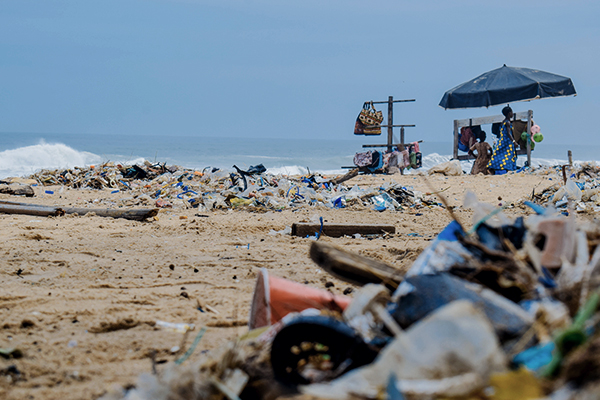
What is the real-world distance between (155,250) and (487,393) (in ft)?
12.8

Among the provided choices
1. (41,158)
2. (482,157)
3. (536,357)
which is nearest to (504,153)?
(482,157)

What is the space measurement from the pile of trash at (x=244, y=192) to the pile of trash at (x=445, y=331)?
17.9 feet

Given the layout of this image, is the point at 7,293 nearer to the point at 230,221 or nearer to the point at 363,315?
the point at 363,315

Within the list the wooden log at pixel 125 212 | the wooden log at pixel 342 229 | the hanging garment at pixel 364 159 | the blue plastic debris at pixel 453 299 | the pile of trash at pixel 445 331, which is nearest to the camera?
the pile of trash at pixel 445 331

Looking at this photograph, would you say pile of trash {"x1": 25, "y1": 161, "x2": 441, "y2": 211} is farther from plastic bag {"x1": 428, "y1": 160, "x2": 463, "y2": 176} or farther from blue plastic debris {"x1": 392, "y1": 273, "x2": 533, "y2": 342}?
blue plastic debris {"x1": 392, "y1": 273, "x2": 533, "y2": 342}

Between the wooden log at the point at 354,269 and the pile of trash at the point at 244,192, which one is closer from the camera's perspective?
the wooden log at the point at 354,269

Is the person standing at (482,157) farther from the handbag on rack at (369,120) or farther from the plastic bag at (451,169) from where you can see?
the handbag on rack at (369,120)

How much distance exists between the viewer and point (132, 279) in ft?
11.6

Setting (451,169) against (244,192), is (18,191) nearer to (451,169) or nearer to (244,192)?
(244,192)

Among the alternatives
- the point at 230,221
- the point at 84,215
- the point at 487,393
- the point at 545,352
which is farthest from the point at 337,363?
the point at 84,215

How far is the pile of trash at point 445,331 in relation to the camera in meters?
1.16

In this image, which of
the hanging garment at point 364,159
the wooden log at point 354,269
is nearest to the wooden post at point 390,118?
the hanging garment at point 364,159

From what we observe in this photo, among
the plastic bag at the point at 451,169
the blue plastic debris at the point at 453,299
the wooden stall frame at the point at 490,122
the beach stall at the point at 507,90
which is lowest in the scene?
the blue plastic debris at the point at 453,299

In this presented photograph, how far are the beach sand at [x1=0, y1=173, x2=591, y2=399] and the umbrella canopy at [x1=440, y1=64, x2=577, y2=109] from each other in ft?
22.1
